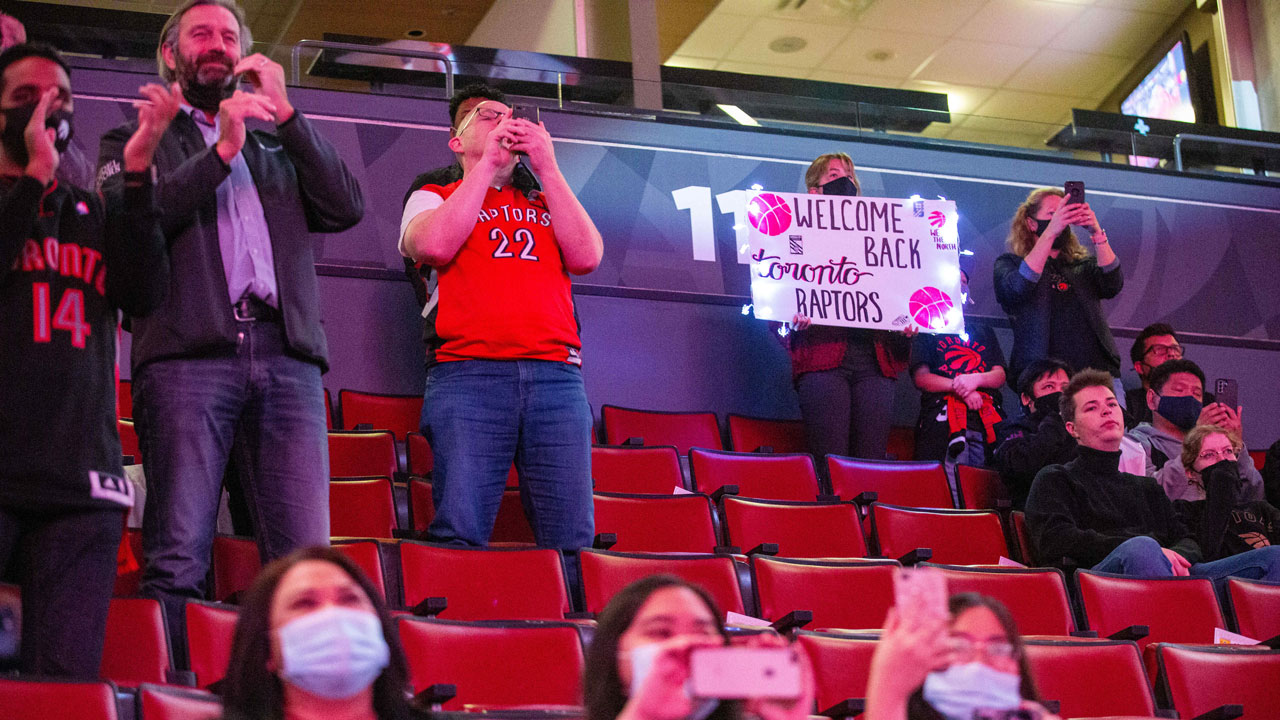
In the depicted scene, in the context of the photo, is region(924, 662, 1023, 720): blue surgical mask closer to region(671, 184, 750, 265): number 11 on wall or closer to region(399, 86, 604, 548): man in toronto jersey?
region(399, 86, 604, 548): man in toronto jersey

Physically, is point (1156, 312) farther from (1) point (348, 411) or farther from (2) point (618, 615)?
(2) point (618, 615)

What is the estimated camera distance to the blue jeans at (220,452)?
2.79 metres

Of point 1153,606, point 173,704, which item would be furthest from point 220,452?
point 1153,606

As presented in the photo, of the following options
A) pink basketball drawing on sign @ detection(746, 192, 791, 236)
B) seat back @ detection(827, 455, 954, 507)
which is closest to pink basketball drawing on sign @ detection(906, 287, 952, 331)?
pink basketball drawing on sign @ detection(746, 192, 791, 236)

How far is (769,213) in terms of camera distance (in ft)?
19.2

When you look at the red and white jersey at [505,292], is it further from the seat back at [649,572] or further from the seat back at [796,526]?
the seat back at [796,526]

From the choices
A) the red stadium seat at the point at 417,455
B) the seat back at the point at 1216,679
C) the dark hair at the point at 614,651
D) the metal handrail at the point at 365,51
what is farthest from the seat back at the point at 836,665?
the metal handrail at the point at 365,51

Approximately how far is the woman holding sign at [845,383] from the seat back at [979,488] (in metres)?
0.34

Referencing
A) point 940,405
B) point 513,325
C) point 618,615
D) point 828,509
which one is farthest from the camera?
point 940,405

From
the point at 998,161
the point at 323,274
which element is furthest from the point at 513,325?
the point at 998,161

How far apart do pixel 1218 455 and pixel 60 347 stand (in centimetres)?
392

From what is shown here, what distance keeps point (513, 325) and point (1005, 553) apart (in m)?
2.03

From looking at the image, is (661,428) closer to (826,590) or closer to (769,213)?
(769,213)

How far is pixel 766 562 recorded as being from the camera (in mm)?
3660
